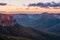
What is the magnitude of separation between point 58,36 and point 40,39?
0.74 ft

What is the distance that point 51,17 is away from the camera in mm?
1998

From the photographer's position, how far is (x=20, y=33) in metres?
2.02

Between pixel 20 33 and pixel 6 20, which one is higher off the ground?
pixel 6 20

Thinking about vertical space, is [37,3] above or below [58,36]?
above

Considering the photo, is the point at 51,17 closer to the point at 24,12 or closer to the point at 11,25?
the point at 24,12

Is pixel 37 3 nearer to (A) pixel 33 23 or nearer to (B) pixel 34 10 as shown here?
(B) pixel 34 10

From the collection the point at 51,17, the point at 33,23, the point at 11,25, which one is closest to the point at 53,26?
the point at 51,17

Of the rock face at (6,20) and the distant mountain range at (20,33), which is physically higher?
the rock face at (6,20)

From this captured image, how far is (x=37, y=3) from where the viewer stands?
204 centimetres

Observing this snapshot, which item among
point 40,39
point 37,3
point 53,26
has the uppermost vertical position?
point 37,3

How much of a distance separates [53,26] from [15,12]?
50cm

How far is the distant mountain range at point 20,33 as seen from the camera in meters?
1.99

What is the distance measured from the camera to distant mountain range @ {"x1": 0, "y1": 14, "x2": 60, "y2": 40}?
1.99 meters

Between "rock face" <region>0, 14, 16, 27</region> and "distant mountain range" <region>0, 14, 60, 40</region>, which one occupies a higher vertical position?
"rock face" <region>0, 14, 16, 27</region>
